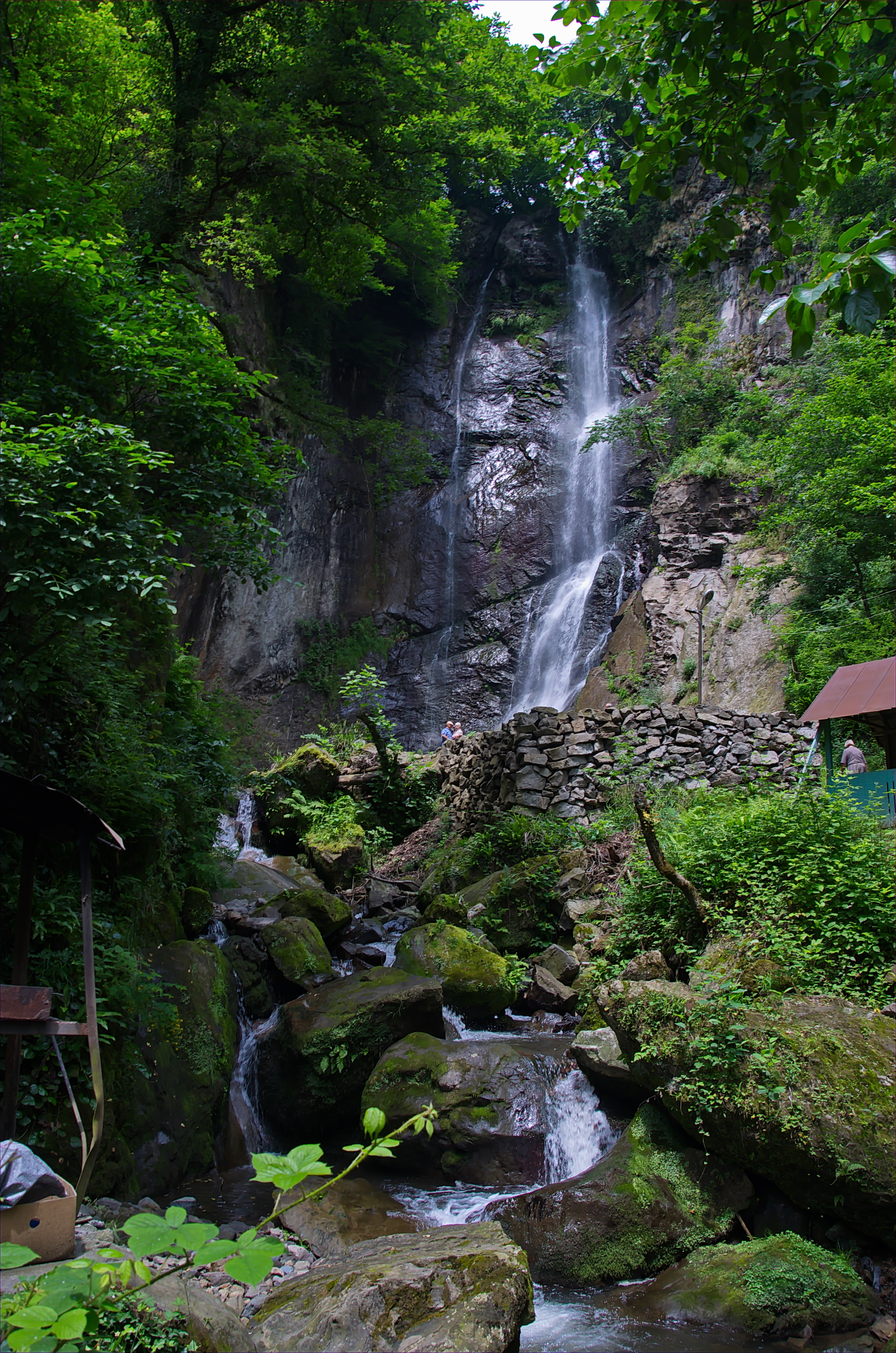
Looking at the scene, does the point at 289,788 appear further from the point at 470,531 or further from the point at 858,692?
the point at 470,531

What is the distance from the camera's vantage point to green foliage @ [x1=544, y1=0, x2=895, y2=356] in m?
3.06

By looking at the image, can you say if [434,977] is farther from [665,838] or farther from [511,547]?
[511,547]

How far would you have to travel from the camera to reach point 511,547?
22.0 m

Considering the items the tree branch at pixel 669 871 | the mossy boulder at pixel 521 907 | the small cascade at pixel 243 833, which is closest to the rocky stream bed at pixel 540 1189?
the tree branch at pixel 669 871

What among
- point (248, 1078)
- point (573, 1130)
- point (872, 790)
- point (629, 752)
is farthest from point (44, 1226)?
point (629, 752)

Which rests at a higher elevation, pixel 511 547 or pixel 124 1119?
pixel 511 547

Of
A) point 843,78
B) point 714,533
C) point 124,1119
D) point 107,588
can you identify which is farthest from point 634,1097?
point 714,533

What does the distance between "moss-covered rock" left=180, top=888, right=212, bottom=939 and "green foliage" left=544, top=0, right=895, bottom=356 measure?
711 cm

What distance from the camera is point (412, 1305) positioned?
3365mm

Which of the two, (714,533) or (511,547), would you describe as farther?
(511,547)

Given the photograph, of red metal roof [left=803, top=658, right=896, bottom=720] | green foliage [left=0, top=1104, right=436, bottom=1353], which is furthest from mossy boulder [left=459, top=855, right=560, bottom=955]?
green foliage [left=0, top=1104, right=436, bottom=1353]

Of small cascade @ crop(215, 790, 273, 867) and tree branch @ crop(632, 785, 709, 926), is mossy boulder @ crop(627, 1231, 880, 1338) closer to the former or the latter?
tree branch @ crop(632, 785, 709, 926)

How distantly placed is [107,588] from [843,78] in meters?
4.78

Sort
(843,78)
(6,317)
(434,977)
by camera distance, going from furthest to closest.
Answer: (434,977) → (6,317) → (843,78)
